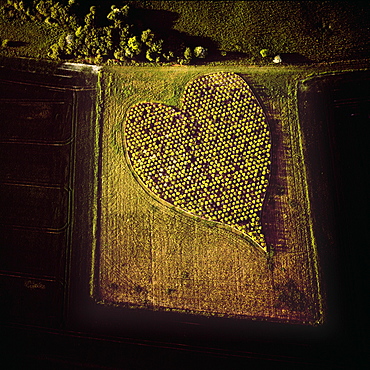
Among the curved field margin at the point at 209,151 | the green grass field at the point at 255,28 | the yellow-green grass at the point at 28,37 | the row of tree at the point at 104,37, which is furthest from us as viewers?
the yellow-green grass at the point at 28,37

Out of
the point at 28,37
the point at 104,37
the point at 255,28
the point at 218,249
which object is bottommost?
the point at 218,249

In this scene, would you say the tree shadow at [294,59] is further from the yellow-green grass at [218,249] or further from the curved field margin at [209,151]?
the curved field margin at [209,151]

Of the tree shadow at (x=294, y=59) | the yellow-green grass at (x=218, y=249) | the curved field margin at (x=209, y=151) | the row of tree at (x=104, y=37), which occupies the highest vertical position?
the row of tree at (x=104, y=37)

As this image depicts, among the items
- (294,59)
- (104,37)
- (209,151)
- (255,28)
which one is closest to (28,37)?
(104,37)

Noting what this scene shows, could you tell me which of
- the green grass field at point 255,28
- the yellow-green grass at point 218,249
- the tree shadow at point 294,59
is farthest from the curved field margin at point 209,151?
the tree shadow at point 294,59

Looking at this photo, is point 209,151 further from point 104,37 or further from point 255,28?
point 104,37

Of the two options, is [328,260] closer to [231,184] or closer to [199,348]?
[231,184]

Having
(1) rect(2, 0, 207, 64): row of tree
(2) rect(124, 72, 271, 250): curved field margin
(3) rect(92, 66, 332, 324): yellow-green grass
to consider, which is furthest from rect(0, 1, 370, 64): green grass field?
(2) rect(124, 72, 271, 250): curved field margin

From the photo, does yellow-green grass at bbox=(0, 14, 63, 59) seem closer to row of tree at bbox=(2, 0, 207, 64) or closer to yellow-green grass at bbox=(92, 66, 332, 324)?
row of tree at bbox=(2, 0, 207, 64)
